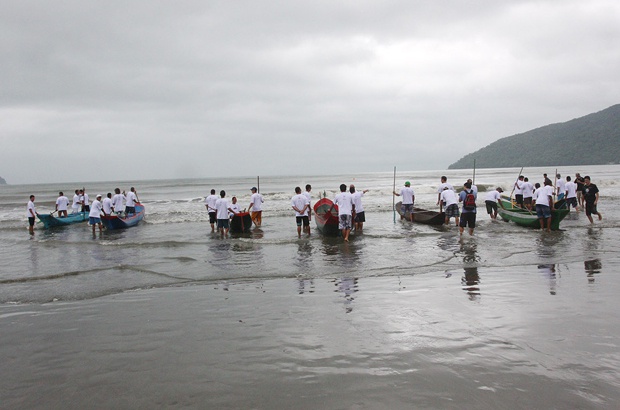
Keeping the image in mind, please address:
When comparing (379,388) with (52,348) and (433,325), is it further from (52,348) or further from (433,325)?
(52,348)

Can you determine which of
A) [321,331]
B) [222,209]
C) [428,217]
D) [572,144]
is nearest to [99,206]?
[222,209]

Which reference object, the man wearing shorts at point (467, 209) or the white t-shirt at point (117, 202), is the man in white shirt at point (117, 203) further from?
the man wearing shorts at point (467, 209)

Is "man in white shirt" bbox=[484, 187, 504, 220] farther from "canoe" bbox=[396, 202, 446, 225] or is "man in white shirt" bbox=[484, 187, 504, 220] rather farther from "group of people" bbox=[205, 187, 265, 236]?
"group of people" bbox=[205, 187, 265, 236]

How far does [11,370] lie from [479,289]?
22.2ft

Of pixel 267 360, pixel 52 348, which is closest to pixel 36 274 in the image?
pixel 52 348

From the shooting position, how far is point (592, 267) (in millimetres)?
8664

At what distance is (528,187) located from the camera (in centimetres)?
1881

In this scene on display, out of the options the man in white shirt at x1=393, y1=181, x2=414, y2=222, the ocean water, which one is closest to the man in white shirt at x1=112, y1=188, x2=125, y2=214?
the ocean water

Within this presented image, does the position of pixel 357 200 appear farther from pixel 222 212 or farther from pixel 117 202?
pixel 117 202

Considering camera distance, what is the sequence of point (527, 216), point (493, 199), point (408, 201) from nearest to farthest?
point (527, 216), point (408, 201), point (493, 199)

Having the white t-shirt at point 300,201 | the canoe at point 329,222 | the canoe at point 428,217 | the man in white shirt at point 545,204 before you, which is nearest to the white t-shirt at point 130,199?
the white t-shirt at point 300,201

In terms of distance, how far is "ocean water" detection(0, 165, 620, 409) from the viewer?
3797 millimetres

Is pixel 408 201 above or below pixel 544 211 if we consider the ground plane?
above

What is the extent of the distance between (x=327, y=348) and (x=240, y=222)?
12793mm
